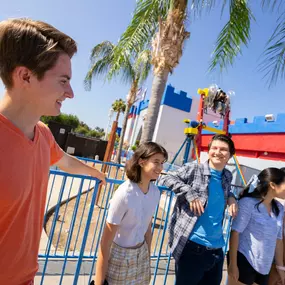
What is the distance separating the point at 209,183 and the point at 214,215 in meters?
0.27

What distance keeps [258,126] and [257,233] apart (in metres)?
9.30

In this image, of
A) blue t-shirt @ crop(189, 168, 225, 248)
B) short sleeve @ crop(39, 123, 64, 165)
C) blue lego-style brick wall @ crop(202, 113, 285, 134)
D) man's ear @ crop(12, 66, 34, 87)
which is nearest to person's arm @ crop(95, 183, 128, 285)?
short sleeve @ crop(39, 123, 64, 165)

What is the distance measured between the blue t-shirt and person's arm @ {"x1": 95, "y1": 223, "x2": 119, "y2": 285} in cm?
71

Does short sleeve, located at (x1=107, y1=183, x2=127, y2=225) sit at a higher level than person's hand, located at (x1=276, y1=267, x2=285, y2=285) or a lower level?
higher

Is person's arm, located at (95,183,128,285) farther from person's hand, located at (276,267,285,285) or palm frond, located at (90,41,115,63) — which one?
palm frond, located at (90,41,115,63)

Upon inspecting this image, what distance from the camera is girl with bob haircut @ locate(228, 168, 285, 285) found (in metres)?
1.98

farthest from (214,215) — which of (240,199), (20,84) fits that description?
(20,84)

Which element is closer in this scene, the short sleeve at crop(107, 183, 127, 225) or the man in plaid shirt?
the short sleeve at crop(107, 183, 127, 225)

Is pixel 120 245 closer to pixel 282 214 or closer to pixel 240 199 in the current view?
pixel 240 199

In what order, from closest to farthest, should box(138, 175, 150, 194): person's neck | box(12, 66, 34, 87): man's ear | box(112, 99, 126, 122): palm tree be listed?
box(12, 66, 34, 87): man's ear
box(138, 175, 150, 194): person's neck
box(112, 99, 126, 122): palm tree

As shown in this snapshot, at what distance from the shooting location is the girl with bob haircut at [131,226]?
4.96 ft

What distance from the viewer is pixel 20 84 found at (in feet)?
3.03

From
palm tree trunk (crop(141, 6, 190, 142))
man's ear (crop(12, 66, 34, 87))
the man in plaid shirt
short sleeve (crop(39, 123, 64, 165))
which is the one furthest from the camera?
palm tree trunk (crop(141, 6, 190, 142))

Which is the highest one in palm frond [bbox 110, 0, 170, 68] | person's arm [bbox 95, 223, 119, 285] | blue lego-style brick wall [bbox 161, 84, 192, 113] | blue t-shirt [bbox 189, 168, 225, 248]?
blue lego-style brick wall [bbox 161, 84, 192, 113]
